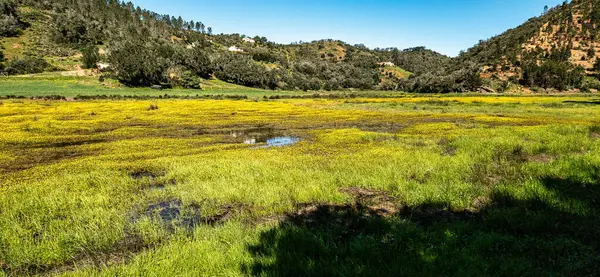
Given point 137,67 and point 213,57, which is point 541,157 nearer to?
point 137,67

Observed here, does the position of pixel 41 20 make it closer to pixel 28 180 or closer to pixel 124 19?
pixel 124 19

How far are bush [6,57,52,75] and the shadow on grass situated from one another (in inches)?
6022

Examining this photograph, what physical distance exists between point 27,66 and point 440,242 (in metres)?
159

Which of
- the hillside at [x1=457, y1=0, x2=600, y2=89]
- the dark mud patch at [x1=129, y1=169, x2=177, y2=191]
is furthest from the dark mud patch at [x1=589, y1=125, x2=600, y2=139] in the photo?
the hillside at [x1=457, y1=0, x2=600, y2=89]

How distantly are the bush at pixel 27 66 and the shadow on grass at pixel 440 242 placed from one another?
15296 cm

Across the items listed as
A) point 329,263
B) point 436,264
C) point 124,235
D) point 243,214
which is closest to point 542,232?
point 436,264

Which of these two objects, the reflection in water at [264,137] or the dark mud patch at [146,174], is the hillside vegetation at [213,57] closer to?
the reflection in water at [264,137]

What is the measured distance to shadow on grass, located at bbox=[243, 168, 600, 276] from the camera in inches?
205

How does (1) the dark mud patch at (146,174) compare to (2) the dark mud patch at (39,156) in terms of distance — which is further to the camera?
(2) the dark mud patch at (39,156)

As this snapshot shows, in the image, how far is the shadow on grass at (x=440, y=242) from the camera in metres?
5.21

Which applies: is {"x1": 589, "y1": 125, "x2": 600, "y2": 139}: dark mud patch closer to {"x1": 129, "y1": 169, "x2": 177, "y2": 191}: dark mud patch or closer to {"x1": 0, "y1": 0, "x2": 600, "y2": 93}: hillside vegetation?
{"x1": 129, "y1": 169, "x2": 177, "y2": 191}: dark mud patch

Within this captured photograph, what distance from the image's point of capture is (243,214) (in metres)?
8.60

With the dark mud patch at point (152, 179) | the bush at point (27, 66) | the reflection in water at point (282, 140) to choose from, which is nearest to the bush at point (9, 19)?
the bush at point (27, 66)

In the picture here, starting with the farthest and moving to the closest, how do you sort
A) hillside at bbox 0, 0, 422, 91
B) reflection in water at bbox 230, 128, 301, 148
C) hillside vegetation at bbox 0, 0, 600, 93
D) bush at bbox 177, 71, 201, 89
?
1. bush at bbox 177, 71, 201, 89
2. hillside vegetation at bbox 0, 0, 600, 93
3. hillside at bbox 0, 0, 422, 91
4. reflection in water at bbox 230, 128, 301, 148
